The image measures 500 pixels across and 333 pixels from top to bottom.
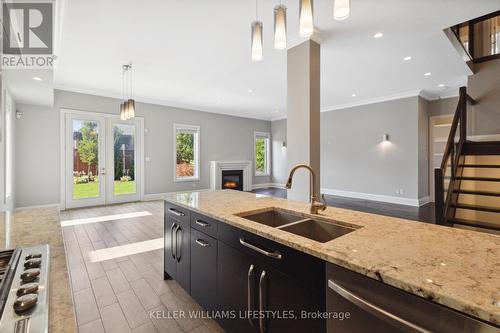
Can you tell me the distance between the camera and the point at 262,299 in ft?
4.41

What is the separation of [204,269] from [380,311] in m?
1.32

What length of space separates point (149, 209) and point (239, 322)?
Result: 15.8ft

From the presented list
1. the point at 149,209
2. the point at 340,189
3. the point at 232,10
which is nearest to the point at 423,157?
the point at 340,189

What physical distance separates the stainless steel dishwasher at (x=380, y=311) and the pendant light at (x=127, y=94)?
397 centimetres

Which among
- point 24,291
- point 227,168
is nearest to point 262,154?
point 227,168

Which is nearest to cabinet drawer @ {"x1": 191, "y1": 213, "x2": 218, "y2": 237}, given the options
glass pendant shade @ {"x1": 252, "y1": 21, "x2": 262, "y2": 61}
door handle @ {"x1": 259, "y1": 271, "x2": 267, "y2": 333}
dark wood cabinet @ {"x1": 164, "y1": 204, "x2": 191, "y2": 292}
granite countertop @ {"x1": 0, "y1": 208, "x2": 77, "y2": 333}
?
dark wood cabinet @ {"x1": 164, "y1": 204, "x2": 191, "y2": 292}

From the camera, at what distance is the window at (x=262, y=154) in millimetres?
9852

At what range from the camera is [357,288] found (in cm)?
91

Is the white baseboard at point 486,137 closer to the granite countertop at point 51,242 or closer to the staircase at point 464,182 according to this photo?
the staircase at point 464,182

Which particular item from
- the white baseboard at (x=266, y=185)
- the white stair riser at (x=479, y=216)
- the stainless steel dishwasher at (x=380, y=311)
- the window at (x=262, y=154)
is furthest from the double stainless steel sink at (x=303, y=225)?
the window at (x=262, y=154)

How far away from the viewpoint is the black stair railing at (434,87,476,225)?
296 cm

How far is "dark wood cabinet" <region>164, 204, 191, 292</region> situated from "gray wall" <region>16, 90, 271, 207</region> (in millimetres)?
4807

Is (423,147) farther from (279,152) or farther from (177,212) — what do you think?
(177,212)

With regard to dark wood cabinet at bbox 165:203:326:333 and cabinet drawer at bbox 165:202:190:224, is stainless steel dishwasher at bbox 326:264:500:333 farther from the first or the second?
cabinet drawer at bbox 165:202:190:224
